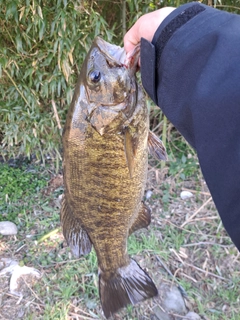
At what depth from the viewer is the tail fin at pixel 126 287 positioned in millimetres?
1525

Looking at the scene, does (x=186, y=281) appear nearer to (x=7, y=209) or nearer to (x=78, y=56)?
(x=7, y=209)

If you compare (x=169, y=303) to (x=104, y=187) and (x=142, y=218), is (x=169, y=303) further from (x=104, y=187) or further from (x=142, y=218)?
(x=104, y=187)

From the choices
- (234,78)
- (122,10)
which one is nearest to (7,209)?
(122,10)

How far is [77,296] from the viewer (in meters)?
2.33

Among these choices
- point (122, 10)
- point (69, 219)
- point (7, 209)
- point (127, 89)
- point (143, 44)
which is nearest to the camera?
point (143, 44)

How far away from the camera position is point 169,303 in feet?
7.50

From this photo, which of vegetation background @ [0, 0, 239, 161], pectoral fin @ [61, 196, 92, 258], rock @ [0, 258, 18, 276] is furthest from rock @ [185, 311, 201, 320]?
vegetation background @ [0, 0, 239, 161]

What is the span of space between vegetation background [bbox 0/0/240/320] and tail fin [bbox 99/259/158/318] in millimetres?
755

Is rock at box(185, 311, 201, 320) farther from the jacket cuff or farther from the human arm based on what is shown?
the jacket cuff

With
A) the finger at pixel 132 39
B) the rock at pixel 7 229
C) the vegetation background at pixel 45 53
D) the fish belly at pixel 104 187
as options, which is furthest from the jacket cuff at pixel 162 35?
the rock at pixel 7 229

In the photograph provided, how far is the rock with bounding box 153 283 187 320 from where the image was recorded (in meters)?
2.23

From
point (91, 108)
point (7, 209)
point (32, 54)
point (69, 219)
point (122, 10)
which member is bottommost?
point (7, 209)

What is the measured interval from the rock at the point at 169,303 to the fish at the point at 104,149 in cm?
108

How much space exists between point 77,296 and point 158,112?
1930 millimetres
